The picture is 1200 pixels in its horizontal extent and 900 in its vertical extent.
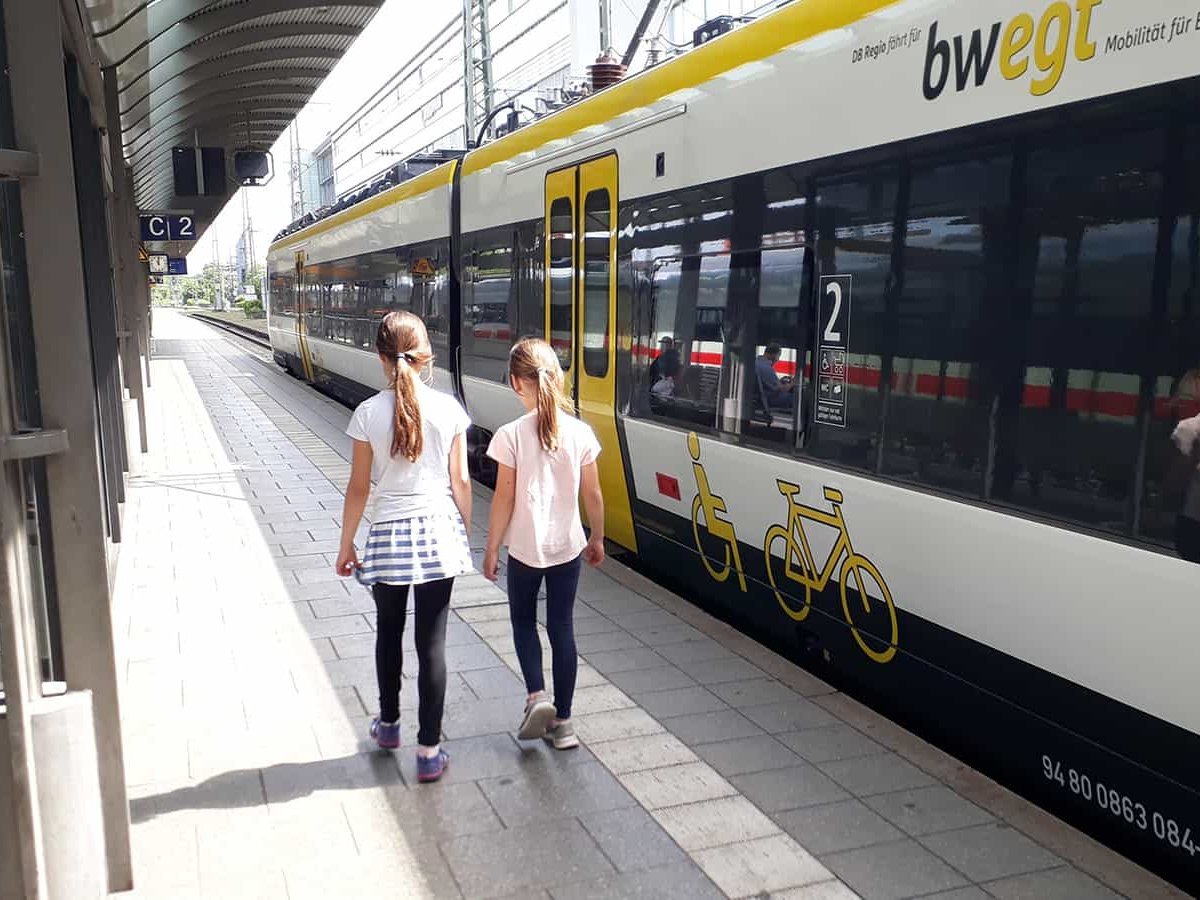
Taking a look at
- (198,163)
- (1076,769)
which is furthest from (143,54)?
(1076,769)

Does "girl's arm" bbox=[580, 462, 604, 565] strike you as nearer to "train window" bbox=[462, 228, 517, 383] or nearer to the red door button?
the red door button

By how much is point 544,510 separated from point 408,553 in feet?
1.74

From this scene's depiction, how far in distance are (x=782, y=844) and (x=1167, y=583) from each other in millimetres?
1413

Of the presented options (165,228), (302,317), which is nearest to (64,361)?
(165,228)

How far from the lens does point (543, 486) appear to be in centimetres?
401

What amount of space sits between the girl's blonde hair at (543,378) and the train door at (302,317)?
1848 cm

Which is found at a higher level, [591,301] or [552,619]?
[591,301]

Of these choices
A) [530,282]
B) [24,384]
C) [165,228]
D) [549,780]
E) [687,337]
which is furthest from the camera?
[165,228]

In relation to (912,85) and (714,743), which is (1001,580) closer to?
(714,743)

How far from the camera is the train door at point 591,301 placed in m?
6.80

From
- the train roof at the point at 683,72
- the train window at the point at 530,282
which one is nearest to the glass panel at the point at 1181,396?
the train roof at the point at 683,72

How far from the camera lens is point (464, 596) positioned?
6406 mm

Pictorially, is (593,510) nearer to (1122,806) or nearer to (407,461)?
(407,461)

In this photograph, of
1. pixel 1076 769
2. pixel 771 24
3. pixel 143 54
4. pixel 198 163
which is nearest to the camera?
pixel 1076 769
